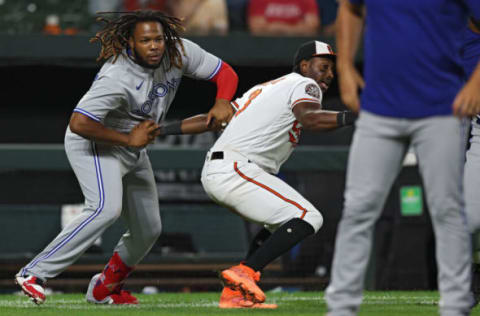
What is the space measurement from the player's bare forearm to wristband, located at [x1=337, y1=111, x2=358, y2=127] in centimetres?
126

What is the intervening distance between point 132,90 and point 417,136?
2.14 metres

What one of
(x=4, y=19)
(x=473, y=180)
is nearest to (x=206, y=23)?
(x=4, y=19)

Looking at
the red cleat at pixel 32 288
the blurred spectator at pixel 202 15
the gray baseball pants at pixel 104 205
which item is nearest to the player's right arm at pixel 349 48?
the gray baseball pants at pixel 104 205

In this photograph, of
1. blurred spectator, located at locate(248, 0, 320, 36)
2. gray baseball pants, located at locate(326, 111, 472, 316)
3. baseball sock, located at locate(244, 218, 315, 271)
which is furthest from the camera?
blurred spectator, located at locate(248, 0, 320, 36)

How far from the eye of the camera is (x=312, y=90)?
16.2 ft

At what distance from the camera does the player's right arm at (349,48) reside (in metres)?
3.53

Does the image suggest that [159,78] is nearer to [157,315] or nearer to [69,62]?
[157,315]

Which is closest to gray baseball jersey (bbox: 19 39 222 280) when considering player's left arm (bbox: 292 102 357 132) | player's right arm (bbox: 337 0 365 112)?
player's left arm (bbox: 292 102 357 132)

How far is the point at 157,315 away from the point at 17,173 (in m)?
3.67

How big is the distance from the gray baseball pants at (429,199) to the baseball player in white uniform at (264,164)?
139cm

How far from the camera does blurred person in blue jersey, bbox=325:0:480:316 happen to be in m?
3.31

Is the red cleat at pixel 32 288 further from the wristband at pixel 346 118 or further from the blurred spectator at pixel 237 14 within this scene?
the blurred spectator at pixel 237 14

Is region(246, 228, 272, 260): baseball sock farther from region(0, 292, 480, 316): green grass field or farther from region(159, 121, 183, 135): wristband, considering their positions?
region(159, 121, 183, 135): wristband

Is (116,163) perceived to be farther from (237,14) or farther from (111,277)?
(237,14)
